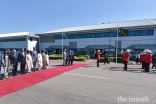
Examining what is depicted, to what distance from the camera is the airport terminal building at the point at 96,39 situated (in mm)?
26875

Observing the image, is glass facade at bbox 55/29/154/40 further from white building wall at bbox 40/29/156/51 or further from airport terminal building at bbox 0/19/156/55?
white building wall at bbox 40/29/156/51

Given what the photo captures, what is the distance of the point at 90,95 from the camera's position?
5125mm

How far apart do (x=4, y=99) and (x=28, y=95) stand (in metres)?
0.81

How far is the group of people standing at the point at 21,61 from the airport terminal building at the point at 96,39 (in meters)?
15.1

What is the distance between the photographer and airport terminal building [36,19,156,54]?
26666mm

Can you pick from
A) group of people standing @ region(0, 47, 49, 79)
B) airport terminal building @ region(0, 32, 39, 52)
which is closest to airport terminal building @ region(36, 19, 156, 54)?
airport terminal building @ region(0, 32, 39, 52)

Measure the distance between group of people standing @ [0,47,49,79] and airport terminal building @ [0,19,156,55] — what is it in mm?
15148

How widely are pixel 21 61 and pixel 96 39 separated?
958 inches

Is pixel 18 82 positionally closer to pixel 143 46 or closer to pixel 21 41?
pixel 143 46

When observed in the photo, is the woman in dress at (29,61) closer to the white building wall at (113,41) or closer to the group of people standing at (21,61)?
the group of people standing at (21,61)

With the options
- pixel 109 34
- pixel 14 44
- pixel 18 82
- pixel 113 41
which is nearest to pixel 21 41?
pixel 14 44

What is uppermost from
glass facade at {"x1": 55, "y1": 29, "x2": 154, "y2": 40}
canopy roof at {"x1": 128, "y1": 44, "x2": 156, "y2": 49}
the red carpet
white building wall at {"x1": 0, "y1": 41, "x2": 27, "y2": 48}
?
glass facade at {"x1": 55, "y1": 29, "x2": 154, "y2": 40}

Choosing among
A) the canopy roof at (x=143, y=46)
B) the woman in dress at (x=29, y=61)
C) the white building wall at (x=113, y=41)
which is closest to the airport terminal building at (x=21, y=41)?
the white building wall at (x=113, y=41)

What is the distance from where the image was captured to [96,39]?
106ft
